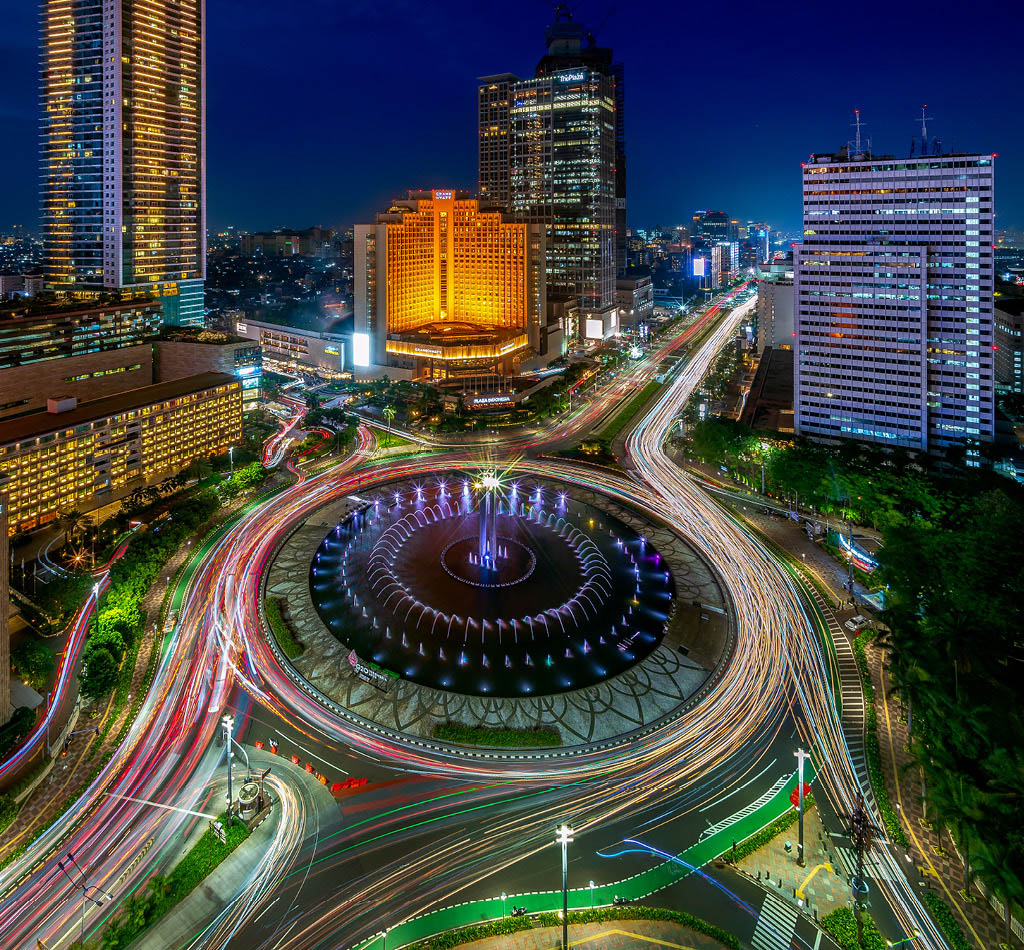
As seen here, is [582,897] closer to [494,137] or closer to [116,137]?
[116,137]

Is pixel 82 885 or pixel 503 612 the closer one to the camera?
pixel 82 885

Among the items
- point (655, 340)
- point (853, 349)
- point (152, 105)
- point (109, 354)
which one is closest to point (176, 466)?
point (109, 354)

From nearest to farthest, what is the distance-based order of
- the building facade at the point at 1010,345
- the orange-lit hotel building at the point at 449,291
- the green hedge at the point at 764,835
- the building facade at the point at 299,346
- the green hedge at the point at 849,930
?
the green hedge at the point at 849,930 < the green hedge at the point at 764,835 < the building facade at the point at 1010,345 < the orange-lit hotel building at the point at 449,291 < the building facade at the point at 299,346

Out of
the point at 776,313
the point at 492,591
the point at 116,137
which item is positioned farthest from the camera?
the point at 776,313

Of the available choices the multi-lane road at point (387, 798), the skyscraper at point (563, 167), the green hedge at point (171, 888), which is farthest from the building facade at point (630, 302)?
the green hedge at point (171, 888)

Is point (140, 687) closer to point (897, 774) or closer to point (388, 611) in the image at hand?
point (388, 611)

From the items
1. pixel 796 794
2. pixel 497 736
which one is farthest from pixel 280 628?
pixel 796 794

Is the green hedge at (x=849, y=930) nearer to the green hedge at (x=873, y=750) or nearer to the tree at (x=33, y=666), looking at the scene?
the green hedge at (x=873, y=750)
